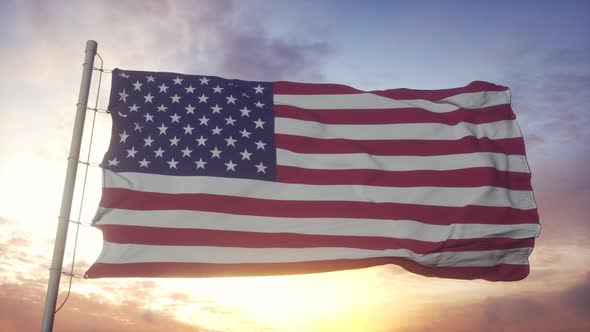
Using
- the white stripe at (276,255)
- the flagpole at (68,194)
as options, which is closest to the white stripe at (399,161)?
the white stripe at (276,255)

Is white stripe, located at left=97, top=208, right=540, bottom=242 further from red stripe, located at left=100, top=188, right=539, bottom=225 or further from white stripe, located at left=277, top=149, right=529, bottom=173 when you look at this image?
white stripe, located at left=277, top=149, right=529, bottom=173

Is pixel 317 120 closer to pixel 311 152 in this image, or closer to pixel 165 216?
pixel 311 152

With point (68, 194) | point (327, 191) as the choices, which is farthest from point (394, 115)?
point (68, 194)

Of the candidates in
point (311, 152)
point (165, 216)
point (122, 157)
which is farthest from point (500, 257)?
point (122, 157)

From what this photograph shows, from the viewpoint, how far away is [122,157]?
403 inches

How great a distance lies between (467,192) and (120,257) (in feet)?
19.6

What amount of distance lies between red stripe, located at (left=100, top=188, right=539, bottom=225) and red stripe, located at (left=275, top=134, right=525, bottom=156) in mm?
1133

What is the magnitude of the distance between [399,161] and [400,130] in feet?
2.27

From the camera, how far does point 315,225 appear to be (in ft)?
34.0

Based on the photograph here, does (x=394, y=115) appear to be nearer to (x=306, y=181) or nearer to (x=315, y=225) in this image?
(x=306, y=181)

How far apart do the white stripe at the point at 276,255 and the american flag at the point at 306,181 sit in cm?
2

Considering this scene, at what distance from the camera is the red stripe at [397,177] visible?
10797 millimetres

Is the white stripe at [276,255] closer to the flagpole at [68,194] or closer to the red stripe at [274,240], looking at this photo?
the red stripe at [274,240]

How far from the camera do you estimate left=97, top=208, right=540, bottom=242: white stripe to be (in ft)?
32.1
